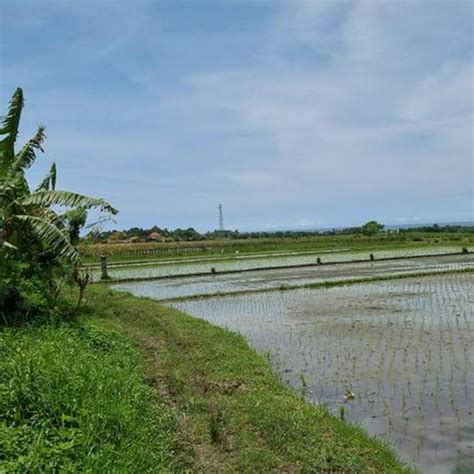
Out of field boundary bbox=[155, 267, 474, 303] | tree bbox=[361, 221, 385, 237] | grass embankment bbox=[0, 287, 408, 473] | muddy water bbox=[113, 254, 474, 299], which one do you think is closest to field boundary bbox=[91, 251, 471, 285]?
muddy water bbox=[113, 254, 474, 299]

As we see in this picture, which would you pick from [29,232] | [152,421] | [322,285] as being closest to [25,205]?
[29,232]

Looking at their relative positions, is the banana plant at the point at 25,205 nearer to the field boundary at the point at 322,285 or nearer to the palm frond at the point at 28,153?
the palm frond at the point at 28,153

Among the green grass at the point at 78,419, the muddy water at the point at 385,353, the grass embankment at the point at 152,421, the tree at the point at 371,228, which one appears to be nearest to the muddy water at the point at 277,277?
the muddy water at the point at 385,353

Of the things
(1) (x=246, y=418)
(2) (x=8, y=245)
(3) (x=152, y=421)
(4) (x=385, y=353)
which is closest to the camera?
(3) (x=152, y=421)

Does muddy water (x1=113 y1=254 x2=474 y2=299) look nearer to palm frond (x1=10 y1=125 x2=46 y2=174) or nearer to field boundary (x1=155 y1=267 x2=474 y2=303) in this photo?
field boundary (x1=155 y1=267 x2=474 y2=303)

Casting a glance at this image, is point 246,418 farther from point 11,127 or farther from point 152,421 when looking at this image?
point 11,127

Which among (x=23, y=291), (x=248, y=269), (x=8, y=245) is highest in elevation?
(x=8, y=245)

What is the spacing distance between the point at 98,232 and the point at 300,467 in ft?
24.1

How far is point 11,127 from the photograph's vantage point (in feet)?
32.1

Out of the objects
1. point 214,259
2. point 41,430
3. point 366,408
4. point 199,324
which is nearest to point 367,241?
point 214,259

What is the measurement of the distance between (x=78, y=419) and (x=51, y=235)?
5212 millimetres

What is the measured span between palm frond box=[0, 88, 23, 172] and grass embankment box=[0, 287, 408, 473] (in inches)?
169

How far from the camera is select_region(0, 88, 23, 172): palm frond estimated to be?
969cm

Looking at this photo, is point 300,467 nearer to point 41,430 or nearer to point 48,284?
point 41,430
